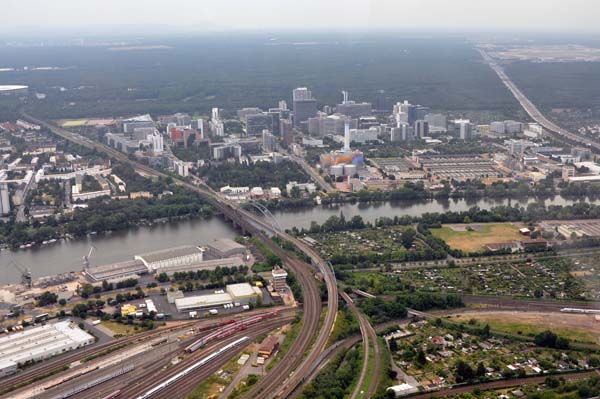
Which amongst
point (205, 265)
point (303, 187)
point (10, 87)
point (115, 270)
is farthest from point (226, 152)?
point (10, 87)

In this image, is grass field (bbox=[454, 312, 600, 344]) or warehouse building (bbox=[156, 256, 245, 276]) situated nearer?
grass field (bbox=[454, 312, 600, 344])

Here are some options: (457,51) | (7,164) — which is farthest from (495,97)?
(7,164)

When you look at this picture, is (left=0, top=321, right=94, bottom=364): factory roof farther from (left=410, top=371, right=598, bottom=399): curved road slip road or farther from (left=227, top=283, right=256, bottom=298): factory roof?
(left=410, top=371, right=598, bottom=399): curved road slip road

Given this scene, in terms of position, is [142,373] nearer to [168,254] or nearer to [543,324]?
[168,254]

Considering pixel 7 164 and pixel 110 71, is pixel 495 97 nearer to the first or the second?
pixel 7 164

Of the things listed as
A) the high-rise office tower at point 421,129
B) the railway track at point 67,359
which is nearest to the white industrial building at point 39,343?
the railway track at point 67,359

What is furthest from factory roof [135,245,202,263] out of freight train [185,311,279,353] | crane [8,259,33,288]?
freight train [185,311,279,353]
